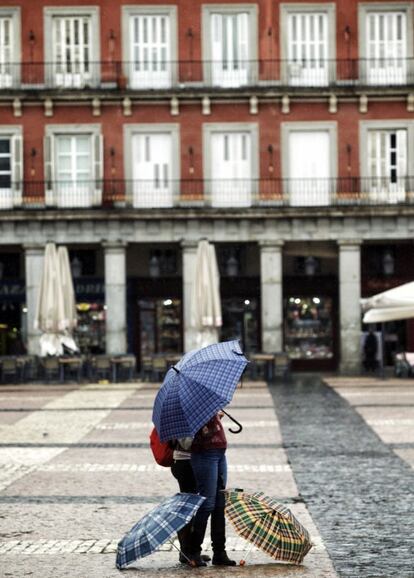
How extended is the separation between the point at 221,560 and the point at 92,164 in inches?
1228

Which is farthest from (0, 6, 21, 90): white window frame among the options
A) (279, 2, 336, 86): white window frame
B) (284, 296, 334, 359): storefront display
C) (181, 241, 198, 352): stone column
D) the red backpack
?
the red backpack

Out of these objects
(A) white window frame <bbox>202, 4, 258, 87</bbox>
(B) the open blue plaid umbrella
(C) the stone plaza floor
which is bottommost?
(C) the stone plaza floor

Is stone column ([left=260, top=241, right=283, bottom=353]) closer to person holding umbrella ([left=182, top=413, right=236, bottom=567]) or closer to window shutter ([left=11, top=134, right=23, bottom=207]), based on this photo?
window shutter ([left=11, top=134, right=23, bottom=207])

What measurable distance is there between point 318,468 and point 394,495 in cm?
263

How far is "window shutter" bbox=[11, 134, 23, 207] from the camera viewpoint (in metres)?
40.4

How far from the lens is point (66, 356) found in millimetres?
39000

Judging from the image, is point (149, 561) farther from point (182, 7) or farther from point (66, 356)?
point (182, 7)

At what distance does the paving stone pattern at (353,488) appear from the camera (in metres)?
10.9

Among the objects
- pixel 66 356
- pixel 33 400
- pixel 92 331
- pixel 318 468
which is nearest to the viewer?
pixel 318 468

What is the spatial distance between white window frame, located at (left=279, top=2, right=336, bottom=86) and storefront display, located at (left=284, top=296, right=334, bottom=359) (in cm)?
784

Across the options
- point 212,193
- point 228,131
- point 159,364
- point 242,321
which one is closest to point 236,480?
point 159,364

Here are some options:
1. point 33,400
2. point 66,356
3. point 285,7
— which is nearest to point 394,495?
point 33,400

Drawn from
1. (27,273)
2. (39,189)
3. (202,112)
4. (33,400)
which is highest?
(202,112)

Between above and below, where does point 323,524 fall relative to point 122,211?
below
